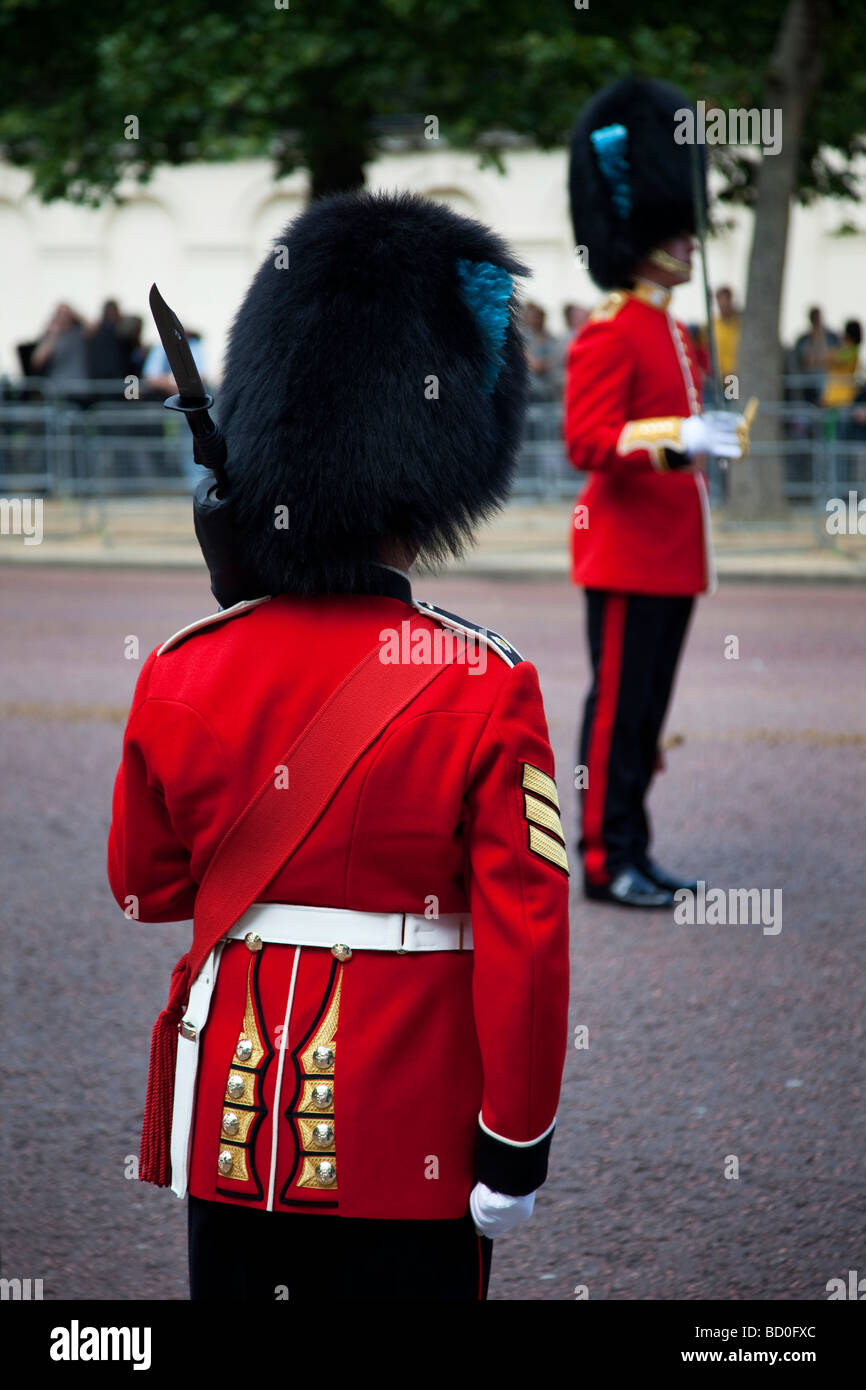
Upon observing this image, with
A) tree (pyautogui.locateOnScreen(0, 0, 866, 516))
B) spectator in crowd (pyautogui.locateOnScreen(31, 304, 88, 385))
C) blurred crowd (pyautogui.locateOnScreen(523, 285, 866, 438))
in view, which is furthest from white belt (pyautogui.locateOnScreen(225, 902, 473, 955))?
spectator in crowd (pyautogui.locateOnScreen(31, 304, 88, 385))

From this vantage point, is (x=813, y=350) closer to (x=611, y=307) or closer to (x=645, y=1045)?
(x=611, y=307)

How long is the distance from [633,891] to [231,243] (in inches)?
1092

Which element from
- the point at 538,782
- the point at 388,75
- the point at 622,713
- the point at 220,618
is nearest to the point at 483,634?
the point at 538,782

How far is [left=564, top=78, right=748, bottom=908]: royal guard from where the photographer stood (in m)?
4.98

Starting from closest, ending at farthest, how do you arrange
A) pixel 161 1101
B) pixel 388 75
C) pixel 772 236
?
pixel 161 1101 → pixel 772 236 → pixel 388 75

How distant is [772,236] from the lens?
15375 mm

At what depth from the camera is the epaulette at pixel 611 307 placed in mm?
4992

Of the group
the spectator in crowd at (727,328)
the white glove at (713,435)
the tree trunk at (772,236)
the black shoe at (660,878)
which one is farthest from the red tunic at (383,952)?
the spectator in crowd at (727,328)

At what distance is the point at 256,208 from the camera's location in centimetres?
3108

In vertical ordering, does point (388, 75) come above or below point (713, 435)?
above

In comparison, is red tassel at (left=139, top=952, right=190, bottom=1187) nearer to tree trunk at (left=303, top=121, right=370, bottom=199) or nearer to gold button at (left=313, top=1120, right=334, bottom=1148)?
gold button at (left=313, top=1120, right=334, bottom=1148)

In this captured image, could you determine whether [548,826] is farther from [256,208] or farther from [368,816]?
[256,208]

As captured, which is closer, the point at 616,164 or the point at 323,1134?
the point at 323,1134

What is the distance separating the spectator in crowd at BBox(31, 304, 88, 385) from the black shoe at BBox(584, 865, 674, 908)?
12.3 m
